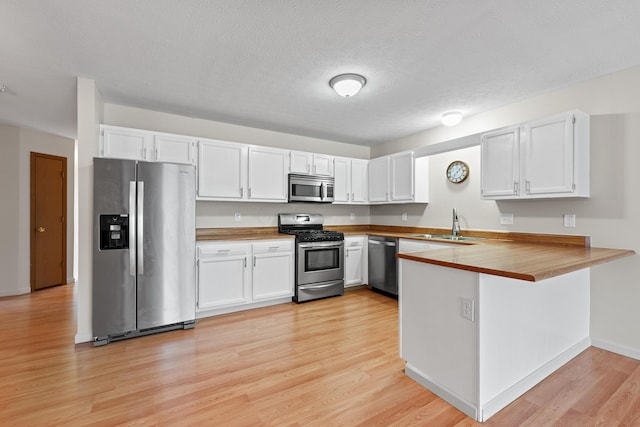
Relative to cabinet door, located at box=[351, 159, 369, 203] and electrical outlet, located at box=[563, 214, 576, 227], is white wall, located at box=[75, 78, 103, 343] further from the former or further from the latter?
electrical outlet, located at box=[563, 214, 576, 227]

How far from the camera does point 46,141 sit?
4.87 metres

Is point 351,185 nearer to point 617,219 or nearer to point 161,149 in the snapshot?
point 161,149

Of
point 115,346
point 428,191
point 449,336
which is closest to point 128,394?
point 115,346

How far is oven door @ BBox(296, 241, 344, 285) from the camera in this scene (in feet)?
13.3

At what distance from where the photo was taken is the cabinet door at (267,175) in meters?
3.99

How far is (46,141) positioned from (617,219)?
300 inches

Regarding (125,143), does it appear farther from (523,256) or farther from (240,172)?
(523,256)

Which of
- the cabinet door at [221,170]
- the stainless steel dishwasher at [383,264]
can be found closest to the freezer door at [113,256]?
the cabinet door at [221,170]

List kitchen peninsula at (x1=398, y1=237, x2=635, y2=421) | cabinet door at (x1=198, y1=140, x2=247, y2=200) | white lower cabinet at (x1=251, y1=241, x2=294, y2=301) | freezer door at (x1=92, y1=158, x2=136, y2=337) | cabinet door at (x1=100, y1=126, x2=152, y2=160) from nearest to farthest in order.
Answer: kitchen peninsula at (x1=398, y1=237, x2=635, y2=421) < freezer door at (x1=92, y1=158, x2=136, y2=337) < cabinet door at (x1=100, y1=126, x2=152, y2=160) < cabinet door at (x1=198, y1=140, x2=247, y2=200) < white lower cabinet at (x1=251, y1=241, x2=294, y2=301)

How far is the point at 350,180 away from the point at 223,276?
2.55m

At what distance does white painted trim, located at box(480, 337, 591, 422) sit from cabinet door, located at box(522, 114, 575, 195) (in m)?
1.41

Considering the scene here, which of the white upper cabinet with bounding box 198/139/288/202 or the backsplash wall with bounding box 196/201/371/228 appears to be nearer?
the white upper cabinet with bounding box 198/139/288/202

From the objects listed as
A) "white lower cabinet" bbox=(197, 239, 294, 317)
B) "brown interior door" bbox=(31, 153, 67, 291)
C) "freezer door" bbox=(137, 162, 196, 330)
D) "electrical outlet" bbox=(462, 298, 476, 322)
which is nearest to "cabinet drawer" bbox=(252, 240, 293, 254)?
"white lower cabinet" bbox=(197, 239, 294, 317)

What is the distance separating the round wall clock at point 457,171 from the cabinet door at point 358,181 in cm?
140
